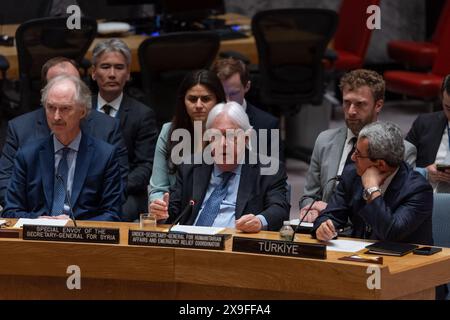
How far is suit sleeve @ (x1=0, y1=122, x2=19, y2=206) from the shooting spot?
6.02 meters

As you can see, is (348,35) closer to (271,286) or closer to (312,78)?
(312,78)

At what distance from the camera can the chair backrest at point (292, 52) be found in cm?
894

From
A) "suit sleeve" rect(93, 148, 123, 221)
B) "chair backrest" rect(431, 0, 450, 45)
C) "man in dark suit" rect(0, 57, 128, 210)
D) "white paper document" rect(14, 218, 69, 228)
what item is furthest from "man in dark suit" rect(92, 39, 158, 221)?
"chair backrest" rect(431, 0, 450, 45)

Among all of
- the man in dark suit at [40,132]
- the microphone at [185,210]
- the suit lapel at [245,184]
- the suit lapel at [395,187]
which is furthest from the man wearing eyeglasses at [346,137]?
the man in dark suit at [40,132]

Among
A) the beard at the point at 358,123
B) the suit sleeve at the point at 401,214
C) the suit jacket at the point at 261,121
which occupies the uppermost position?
the beard at the point at 358,123

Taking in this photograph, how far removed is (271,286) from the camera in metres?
4.51

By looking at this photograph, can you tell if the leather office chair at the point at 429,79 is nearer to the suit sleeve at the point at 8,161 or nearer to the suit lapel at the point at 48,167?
the suit sleeve at the point at 8,161

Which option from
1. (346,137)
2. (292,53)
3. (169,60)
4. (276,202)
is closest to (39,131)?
(276,202)

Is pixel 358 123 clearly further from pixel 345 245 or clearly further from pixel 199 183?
pixel 345 245

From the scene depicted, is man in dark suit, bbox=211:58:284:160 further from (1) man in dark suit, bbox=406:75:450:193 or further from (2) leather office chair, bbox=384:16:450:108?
(2) leather office chair, bbox=384:16:450:108

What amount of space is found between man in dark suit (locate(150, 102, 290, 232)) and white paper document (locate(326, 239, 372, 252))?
0.55m

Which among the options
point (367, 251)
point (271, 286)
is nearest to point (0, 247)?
point (271, 286)

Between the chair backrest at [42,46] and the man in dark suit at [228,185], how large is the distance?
3244 mm
